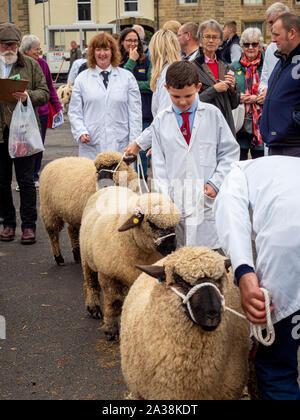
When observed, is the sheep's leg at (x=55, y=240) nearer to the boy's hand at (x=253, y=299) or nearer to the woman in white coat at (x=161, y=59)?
the woman in white coat at (x=161, y=59)

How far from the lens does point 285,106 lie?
13.3ft

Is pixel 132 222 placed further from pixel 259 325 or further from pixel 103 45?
pixel 103 45

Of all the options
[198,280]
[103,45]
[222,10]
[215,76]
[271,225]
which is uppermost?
[222,10]

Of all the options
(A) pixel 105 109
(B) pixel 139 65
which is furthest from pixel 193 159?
(B) pixel 139 65

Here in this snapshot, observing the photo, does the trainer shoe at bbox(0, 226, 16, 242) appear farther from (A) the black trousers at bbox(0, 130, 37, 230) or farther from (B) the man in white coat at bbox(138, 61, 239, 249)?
(B) the man in white coat at bbox(138, 61, 239, 249)

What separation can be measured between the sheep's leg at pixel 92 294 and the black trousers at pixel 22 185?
2.43m

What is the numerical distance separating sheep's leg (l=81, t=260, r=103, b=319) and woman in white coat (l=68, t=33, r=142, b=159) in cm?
185

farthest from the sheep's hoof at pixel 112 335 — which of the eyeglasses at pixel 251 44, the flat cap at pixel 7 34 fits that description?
the eyeglasses at pixel 251 44

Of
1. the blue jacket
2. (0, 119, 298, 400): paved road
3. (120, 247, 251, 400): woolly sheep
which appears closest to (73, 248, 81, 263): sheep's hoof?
(0, 119, 298, 400): paved road

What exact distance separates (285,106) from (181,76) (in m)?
0.79

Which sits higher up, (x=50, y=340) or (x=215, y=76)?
(x=215, y=76)
